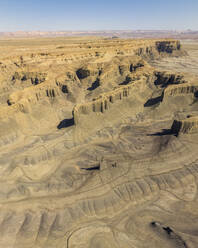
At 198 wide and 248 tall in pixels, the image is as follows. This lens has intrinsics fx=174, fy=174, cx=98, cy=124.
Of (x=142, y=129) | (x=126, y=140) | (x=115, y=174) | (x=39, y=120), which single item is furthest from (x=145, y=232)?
(x=39, y=120)

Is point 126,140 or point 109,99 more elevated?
point 109,99

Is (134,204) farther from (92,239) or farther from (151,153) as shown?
(151,153)

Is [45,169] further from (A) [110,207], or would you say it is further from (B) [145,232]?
(B) [145,232]

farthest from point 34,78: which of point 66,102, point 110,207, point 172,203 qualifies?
point 172,203

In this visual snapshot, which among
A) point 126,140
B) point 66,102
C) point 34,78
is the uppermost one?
point 34,78

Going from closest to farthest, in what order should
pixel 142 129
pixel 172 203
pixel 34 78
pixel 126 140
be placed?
pixel 172 203, pixel 126 140, pixel 142 129, pixel 34 78

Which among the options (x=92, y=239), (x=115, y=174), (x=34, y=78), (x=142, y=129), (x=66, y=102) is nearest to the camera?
(x=92, y=239)

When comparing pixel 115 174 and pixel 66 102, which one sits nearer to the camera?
pixel 115 174
